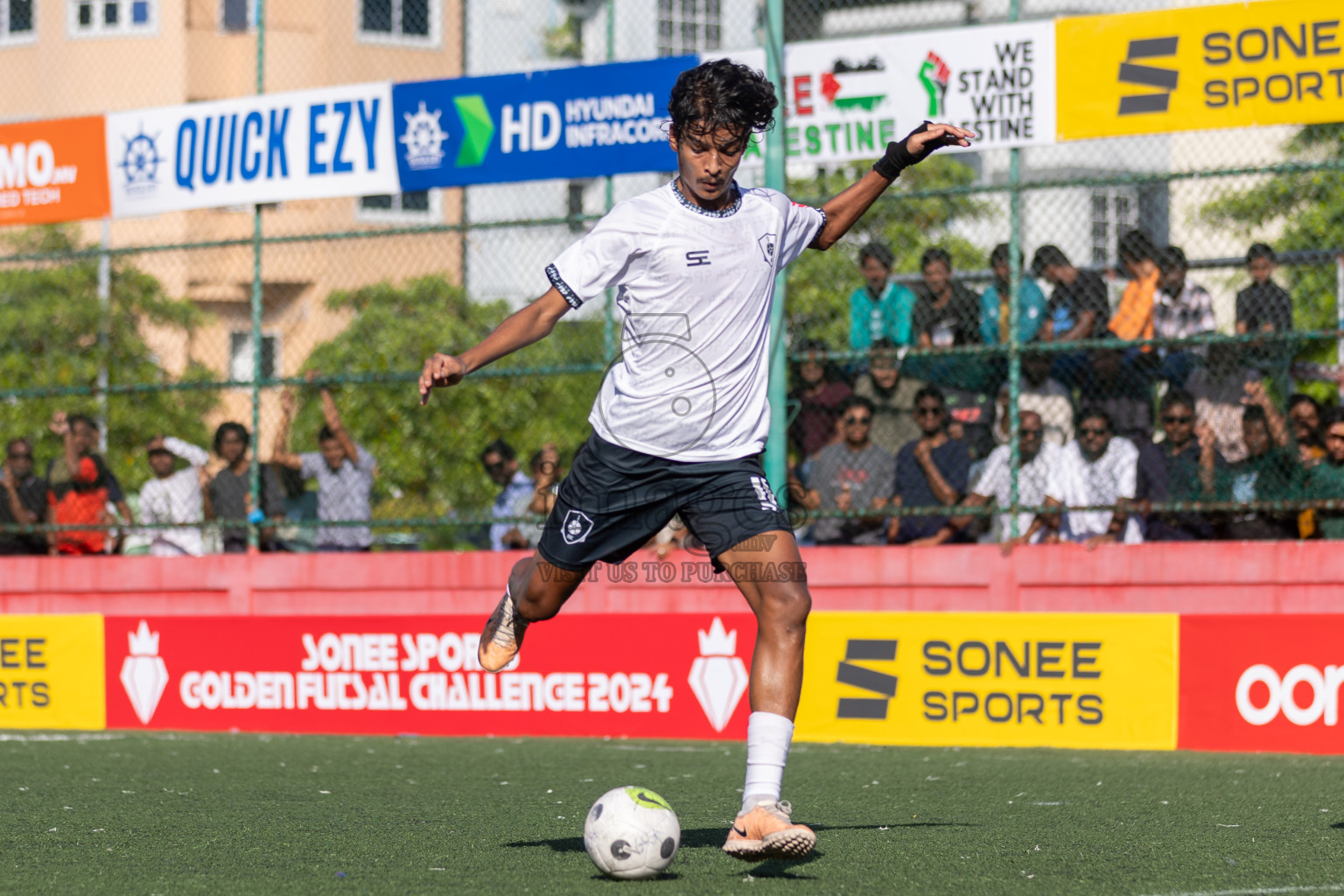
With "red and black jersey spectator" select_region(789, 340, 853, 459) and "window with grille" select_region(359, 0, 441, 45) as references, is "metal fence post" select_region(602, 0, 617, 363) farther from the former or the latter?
"window with grille" select_region(359, 0, 441, 45)

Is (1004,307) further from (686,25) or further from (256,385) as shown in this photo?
(686,25)

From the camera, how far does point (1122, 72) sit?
10.1 m

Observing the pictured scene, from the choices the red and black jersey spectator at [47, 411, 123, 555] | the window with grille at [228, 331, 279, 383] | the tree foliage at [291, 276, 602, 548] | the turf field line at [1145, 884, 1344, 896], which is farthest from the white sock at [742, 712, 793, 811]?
the window with grille at [228, 331, 279, 383]

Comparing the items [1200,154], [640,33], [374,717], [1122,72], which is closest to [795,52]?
[1122,72]

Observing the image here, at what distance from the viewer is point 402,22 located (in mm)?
28578

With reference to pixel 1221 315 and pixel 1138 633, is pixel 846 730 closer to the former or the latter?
pixel 1138 633

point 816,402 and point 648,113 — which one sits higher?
point 648,113

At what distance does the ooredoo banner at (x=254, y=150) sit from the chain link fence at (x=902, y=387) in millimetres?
305

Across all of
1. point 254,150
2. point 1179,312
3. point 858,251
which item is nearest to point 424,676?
point 254,150

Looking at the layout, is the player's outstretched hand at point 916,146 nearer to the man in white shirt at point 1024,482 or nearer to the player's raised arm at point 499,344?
the player's raised arm at point 499,344

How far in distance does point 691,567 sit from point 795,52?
10.5ft

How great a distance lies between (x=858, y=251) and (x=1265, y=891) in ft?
26.3

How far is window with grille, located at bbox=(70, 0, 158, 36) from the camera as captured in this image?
2717cm

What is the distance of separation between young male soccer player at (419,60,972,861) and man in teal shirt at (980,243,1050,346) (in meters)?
5.30
